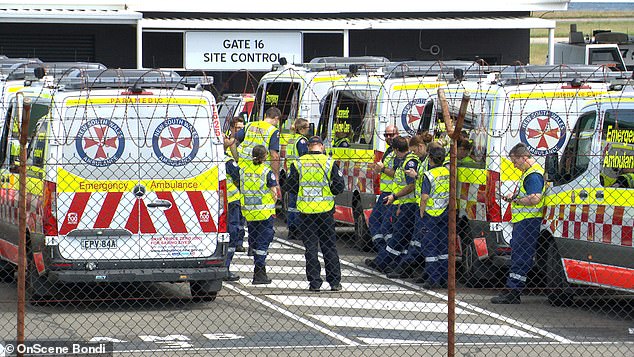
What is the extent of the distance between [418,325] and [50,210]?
138 inches

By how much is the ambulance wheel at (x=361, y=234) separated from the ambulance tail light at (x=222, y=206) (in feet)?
14.7

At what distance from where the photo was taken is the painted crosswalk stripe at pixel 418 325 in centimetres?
1185

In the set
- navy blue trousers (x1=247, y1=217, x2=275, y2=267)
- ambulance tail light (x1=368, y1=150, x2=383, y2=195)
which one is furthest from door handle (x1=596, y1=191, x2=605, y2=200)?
ambulance tail light (x1=368, y1=150, x2=383, y2=195)

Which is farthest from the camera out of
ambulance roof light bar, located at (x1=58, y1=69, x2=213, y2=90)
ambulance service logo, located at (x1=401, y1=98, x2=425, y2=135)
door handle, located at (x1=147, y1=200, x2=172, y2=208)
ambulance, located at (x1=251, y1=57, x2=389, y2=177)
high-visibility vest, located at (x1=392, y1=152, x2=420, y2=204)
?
→ ambulance, located at (x1=251, y1=57, x2=389, y2=177)

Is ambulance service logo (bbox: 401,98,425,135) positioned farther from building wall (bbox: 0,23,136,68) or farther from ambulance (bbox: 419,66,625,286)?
building wall (bbox: 0,23,136,68)

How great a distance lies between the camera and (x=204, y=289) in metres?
13.2

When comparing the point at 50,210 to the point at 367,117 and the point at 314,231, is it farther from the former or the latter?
the point at 367,117

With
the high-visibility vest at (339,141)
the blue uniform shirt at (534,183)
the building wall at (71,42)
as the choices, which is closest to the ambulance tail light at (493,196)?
the blue uniform shirt at (534,183)

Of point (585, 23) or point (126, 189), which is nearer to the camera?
point (126, 189)

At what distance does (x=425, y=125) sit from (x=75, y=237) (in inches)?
218

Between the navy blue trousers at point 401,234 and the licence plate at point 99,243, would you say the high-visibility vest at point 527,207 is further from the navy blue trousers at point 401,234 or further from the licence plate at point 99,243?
the licence plate at point 99,243

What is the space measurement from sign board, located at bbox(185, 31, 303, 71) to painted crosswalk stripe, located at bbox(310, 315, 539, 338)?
1977cm

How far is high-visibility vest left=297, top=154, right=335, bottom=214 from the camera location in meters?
13.9

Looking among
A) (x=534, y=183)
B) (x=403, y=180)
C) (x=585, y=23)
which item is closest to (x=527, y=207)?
(x=534, y=183)
